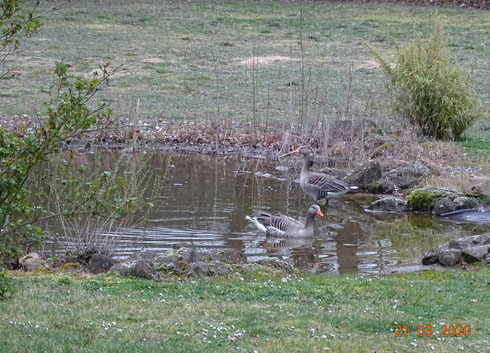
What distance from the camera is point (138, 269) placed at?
9.93 meters

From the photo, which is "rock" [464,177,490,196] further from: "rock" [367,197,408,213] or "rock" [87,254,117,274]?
"rock" [87,254,117,274]

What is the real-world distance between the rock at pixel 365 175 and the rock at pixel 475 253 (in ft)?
18.5

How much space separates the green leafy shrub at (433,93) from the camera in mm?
19750

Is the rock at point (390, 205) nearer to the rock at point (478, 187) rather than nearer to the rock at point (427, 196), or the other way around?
the rock at point (427, 196)

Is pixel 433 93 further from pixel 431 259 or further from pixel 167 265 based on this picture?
pixel 167 265

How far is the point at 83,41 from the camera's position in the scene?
3212 centimetres

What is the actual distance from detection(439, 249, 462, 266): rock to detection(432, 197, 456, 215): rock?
3.90m

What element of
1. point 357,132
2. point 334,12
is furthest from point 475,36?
point 357,132

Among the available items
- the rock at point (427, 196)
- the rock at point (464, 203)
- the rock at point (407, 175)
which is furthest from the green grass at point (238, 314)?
the rock at point (407, 175)

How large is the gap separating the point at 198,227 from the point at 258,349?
6.73 meters

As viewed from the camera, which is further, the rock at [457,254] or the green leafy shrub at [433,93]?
the green leafy shrub at [433,93]
